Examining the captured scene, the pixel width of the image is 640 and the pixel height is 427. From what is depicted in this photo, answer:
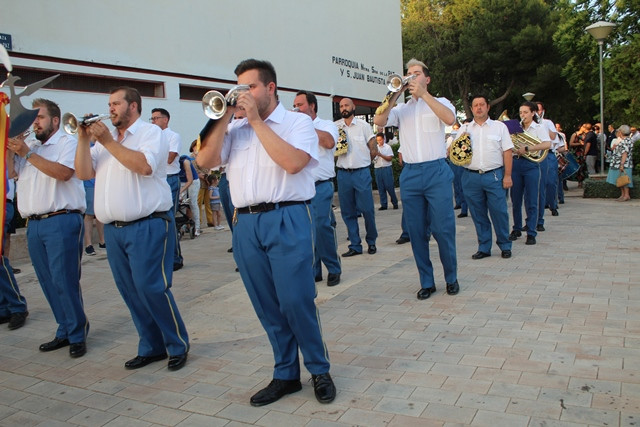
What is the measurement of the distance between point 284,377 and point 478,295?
8.72 feet

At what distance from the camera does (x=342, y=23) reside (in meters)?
20.7

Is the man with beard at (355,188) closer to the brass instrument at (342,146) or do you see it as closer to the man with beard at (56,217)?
the brass instrument at (342,146)

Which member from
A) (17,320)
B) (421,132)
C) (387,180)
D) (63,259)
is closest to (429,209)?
(421,132)

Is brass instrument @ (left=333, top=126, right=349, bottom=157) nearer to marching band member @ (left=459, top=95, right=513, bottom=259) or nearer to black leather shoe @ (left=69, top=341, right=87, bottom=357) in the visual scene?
marching band member @ (left=459, top=95, right=513, bottom=259)

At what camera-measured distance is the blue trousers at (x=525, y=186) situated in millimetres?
8570

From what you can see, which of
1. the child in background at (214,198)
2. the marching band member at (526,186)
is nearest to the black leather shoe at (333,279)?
the marching band member at (526,186)

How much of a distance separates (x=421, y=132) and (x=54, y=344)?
385cm

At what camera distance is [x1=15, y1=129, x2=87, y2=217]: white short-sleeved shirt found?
480cm

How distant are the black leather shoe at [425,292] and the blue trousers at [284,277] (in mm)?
2164

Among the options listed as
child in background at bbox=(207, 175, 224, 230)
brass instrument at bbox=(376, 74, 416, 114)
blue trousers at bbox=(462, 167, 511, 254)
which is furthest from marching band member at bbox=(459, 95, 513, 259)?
child in background at bbox=(207, 175, 224, 230)

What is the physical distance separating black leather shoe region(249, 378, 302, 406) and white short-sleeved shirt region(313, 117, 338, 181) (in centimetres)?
310

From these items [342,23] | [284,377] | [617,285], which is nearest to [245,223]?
[284,377]

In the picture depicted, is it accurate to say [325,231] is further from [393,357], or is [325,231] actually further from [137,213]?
[137,213]

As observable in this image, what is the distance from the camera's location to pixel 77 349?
4.81 meters
